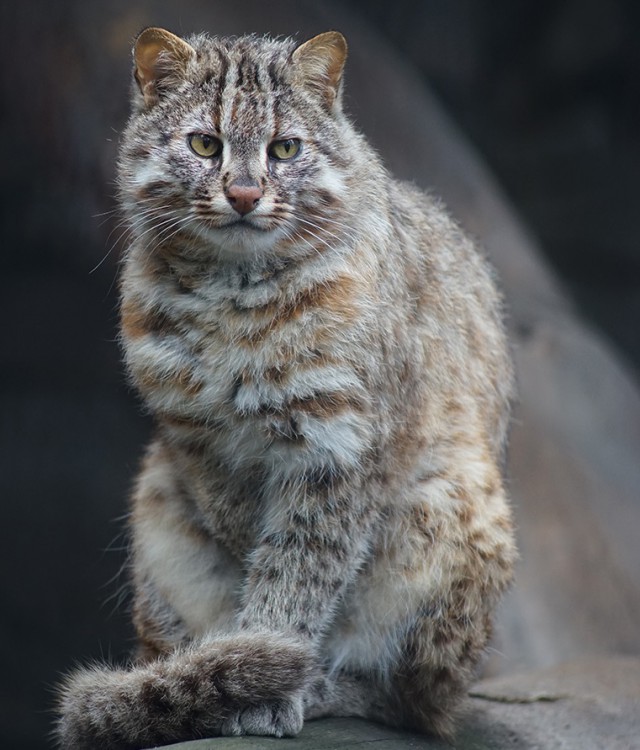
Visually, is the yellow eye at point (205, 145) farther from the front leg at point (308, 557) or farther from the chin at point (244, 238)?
the front leg at point (308, 557)

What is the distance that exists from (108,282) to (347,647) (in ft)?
19.8

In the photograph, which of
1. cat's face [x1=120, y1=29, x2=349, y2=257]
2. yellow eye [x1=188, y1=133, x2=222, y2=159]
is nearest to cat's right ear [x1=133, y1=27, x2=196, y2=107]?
cat's face [x1=120, y1=29, x2=349, y2=257]

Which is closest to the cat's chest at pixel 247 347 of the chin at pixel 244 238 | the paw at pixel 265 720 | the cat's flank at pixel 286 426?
the cat's flank at pixel 286 426

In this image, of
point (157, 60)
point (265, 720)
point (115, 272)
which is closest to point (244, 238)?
point (157, 60)

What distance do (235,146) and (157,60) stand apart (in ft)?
1.96

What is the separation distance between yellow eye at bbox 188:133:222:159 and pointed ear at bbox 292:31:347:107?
1.70ft

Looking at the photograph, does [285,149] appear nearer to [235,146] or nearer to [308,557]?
Answer: [235,146]

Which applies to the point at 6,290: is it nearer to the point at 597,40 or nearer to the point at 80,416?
the point at 80,416

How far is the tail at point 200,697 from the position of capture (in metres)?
4.18

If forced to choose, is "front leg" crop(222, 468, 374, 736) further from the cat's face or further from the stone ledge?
the cat's face

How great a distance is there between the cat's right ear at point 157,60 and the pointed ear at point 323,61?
430mm

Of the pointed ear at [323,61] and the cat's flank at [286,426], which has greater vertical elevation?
the pointed ear at [323,61]

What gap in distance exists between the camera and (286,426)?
4.42 m

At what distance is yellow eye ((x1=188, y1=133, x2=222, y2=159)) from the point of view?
4273 millimetres
